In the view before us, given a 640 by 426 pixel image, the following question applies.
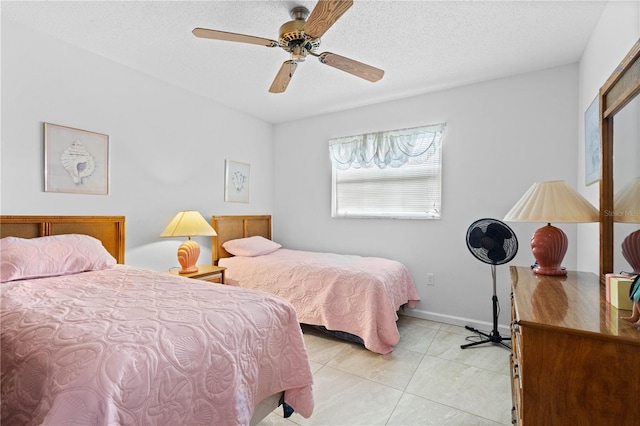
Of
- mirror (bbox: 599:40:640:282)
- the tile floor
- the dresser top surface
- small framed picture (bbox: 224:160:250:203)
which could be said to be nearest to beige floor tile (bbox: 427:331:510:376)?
the tile floor

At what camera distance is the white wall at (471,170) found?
266 centimetres

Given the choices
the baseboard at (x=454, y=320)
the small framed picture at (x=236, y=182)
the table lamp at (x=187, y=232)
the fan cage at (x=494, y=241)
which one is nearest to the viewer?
the fan cage at (x=494, y=241)

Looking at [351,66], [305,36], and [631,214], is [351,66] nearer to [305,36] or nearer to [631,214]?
[305,36]

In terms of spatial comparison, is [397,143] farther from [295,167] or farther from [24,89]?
[24,89]

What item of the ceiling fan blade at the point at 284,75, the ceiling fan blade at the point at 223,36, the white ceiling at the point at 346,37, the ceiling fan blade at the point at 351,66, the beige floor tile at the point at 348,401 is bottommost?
the beige floor tile at the point at 348,401

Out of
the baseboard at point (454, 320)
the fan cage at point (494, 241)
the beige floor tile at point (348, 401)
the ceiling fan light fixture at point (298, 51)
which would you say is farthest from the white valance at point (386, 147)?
the beige floor tile at point (348, 401)

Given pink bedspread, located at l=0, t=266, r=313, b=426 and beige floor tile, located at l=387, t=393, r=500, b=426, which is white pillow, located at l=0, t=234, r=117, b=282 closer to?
pink bedspread, located at l=0, t=266, r=313, b=426

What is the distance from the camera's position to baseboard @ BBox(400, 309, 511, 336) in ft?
Answer: 9.38

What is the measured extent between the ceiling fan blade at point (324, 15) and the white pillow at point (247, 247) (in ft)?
7.83

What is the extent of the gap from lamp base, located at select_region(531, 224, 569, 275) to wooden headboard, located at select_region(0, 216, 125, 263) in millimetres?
3111

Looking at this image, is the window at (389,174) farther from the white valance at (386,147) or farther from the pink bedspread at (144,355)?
the pink bedspread at (144,355)

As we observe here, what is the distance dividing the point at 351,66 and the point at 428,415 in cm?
223

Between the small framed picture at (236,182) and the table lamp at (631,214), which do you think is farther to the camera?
the small framed picture at (236,182)

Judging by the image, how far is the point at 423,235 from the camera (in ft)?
10.7
